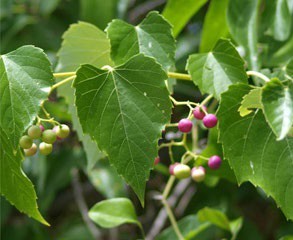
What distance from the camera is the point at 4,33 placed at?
8.08 feet

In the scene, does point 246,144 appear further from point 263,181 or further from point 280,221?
point 280,221

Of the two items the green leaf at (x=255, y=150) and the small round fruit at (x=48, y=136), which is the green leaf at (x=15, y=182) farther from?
the green leaf at (x=255, y=150)

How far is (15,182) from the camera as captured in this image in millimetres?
1021

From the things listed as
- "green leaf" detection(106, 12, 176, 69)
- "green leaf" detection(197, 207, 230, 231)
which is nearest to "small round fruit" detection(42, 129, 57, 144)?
"green leaf" detection(106, 12, 176, 69)

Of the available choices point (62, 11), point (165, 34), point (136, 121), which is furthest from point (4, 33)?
point (136, 121)

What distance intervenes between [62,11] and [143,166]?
5.53 ft

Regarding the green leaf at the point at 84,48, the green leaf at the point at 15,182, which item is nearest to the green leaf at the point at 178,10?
the green leaf at the point at 84,48

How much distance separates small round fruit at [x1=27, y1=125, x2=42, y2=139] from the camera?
99 centimetres

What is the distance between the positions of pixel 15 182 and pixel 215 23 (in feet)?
2.32

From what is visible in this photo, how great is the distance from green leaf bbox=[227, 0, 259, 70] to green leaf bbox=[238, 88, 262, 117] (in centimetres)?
45

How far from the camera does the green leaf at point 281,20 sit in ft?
4.67

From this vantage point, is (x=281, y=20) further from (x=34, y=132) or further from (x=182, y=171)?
(x=34, y=132)

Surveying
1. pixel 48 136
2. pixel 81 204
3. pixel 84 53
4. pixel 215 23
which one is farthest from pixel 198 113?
pixel 81 204

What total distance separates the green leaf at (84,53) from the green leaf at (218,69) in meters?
0.22
